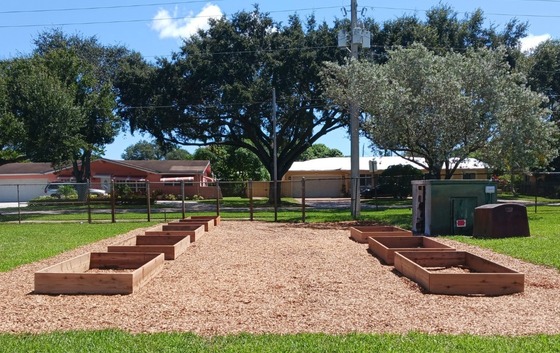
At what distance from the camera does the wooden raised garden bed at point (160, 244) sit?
1179 cm

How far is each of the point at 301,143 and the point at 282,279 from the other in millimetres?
31229

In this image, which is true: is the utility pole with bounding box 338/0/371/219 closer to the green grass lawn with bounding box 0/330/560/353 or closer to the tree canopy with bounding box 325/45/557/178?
the tree canopy with bounding box 325/45/557/178

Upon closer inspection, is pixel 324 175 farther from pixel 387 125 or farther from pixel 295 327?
pixel 295 327

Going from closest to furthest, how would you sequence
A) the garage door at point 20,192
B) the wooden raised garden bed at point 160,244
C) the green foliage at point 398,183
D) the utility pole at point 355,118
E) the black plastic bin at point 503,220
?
the wooden raised garden bed at point 160,244, the black plastic bin at point 503,220, the utility pole at point 355,118, the green foliage at point 398,183, the garage door at point 20,192

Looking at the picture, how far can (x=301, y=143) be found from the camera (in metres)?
40.4

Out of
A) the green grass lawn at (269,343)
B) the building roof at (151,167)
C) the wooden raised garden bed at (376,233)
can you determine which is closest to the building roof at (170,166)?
the building roof at (151,167)

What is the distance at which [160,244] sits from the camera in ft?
45.7

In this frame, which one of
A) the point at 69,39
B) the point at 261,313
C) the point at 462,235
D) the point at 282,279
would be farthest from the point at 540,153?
the point at 69,39

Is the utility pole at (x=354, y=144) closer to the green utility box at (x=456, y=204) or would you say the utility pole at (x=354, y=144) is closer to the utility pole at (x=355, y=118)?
the utility pole at (x=355, y=118)

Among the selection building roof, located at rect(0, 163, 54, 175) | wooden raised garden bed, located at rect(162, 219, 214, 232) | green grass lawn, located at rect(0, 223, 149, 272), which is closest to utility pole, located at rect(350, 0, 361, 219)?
wooden raised garden bed, located at rect(162, 219, 214, 232)

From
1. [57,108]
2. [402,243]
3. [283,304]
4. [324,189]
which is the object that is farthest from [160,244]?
[324,189]

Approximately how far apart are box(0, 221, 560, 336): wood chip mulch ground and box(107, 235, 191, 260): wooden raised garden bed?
0.48 m

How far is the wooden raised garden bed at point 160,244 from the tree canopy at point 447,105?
9.66 m

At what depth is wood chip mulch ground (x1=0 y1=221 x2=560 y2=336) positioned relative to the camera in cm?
641
